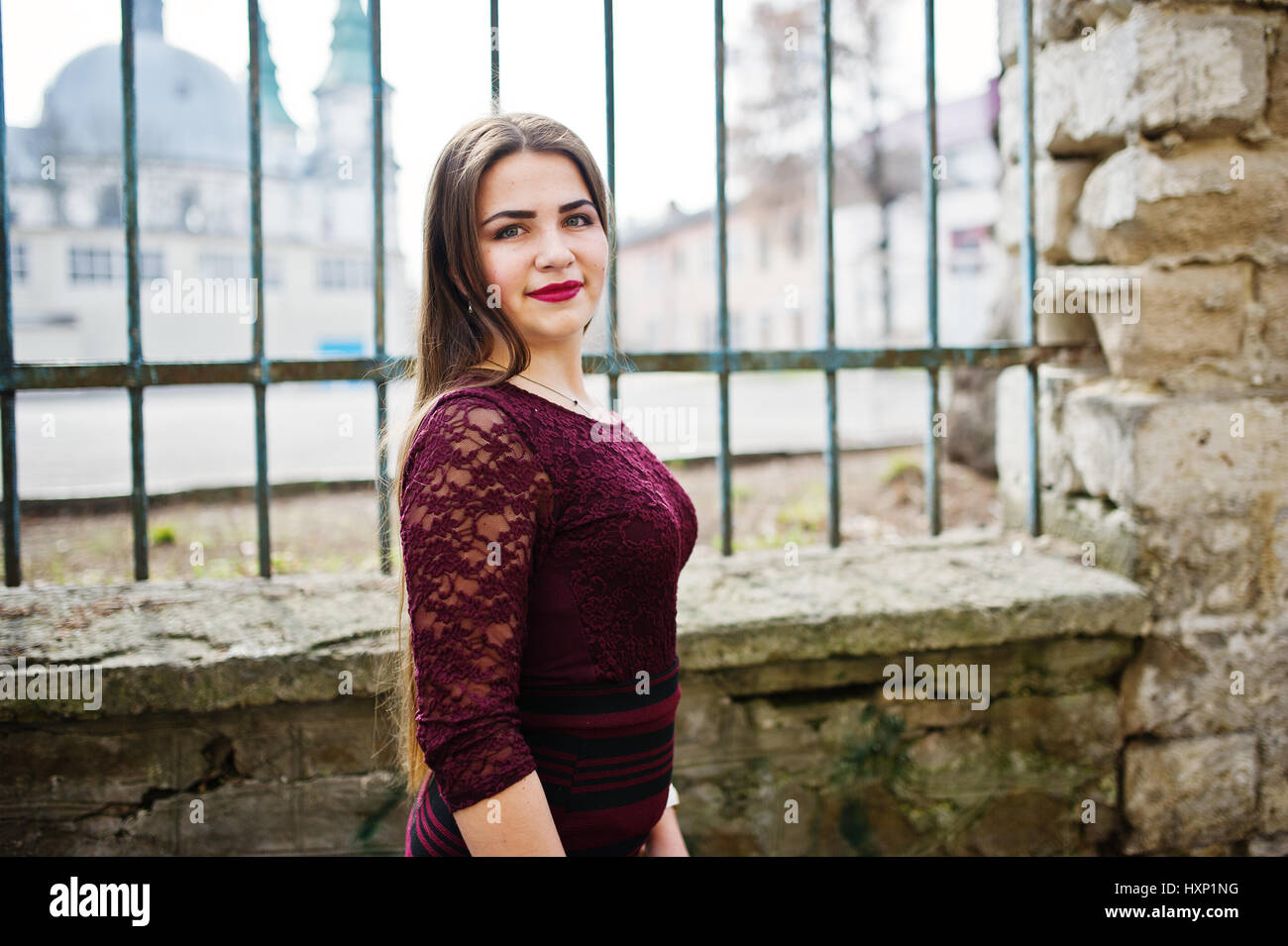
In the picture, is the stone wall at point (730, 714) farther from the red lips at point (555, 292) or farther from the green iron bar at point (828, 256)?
the red lips at point (555, 292)

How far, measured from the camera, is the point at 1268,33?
2.12 metres

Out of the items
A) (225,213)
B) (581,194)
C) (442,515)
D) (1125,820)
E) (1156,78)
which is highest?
(225,213)

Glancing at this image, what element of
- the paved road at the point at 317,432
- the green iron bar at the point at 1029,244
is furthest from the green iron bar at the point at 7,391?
the green iron bar at the point at 1029,244

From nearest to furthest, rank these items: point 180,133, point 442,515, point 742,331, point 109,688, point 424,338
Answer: point 442,515, point 424,338, point 109,688, point 180,133, point 742,331

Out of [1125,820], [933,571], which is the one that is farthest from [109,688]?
[1125,820]

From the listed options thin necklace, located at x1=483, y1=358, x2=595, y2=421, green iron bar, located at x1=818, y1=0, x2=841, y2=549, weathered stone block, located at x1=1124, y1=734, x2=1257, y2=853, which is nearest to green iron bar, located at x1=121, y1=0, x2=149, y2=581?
thin necklace, located at x1=483, y1=358, x2=595, y2=421

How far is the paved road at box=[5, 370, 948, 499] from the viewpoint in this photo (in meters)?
3.84

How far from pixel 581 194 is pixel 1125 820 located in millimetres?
2037

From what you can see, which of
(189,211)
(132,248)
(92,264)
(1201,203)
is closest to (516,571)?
(132,248)

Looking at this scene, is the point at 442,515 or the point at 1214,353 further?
the point at 1214,353

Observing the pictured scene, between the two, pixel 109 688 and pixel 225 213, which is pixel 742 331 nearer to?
pixel 225 213

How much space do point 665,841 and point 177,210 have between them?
2759 centimetres

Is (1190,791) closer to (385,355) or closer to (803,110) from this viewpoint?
(385,355)

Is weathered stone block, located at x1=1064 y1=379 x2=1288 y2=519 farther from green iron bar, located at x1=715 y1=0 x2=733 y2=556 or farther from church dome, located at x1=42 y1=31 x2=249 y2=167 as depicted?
church dome, located at x1=42 y1=31 x2=249 y2=167
